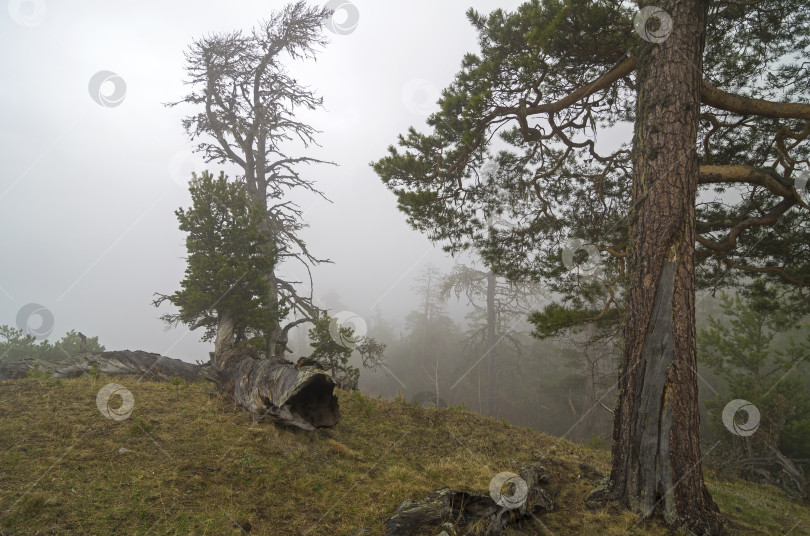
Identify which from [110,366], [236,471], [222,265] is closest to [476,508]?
A: [236,471]

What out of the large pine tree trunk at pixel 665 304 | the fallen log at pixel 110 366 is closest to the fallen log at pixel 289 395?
the large pine tree trunk at pixel 665 304

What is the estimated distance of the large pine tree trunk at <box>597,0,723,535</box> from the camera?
4641 millimetres

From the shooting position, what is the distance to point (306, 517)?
4234 millimetres

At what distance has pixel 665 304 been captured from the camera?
497cm

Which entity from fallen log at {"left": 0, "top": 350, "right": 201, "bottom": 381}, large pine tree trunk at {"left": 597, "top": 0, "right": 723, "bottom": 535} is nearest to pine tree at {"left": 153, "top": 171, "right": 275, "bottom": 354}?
fallen log at {"left": 0, "top": 350, "right": 201, "bottom": 381}

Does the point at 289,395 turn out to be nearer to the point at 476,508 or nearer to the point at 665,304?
the point at 476,508

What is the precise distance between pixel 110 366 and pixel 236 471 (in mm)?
8461

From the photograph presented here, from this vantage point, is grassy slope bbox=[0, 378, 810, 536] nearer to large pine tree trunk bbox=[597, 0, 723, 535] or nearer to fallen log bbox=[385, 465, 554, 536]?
fallen log bbox=[385, 465, 554, 536]

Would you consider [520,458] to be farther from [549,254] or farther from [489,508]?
[549,254]

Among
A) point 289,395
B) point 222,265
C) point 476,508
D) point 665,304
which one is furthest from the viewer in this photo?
point 222,265

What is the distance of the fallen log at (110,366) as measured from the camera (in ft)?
32.6

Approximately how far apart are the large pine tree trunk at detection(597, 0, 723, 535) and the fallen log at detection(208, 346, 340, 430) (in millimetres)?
4379

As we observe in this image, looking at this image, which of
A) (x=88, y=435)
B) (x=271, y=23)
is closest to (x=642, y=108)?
(x=88, y=435)

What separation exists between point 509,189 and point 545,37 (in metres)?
3.53
